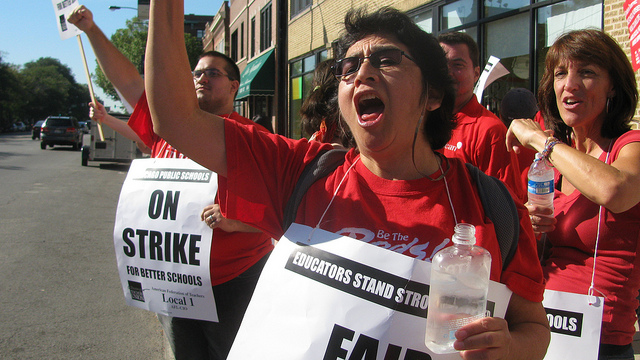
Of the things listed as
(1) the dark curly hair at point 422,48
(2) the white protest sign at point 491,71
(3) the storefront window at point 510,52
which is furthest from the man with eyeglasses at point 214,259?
(3) the storefront window at point 510,52

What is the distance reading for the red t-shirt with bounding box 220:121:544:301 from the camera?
1482 millimetres

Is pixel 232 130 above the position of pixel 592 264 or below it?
above

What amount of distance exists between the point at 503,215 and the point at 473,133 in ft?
4.18

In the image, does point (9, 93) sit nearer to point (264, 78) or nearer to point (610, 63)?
point (264, 78)

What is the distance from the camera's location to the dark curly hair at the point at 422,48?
1685 mm

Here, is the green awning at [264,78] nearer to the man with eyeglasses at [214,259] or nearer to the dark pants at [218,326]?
the man with eyeglasses at [214,259]

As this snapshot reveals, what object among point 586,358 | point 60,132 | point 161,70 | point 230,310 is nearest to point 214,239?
point 230,310

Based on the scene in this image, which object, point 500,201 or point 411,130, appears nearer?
point 500,201

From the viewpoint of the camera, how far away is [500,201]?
1522mm

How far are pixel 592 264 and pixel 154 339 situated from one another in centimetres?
364

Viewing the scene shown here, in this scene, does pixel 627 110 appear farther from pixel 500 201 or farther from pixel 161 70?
pixel 161 70

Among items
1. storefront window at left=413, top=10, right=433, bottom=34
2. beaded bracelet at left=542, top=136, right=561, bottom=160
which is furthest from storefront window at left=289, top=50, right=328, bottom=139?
beaded bracelet at left=542, top=136, right=561, bottom=160

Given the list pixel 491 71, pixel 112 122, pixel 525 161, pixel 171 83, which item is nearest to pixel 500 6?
pixel 491 71

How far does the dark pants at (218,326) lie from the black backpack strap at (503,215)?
1.52 metres
